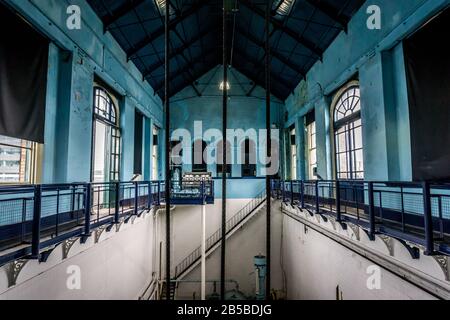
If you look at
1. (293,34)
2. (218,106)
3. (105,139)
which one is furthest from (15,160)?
(218,106)

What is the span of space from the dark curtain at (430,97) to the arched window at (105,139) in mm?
8273

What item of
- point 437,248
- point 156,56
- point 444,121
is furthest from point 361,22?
point 156,56

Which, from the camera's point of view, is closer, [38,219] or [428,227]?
[428,227]

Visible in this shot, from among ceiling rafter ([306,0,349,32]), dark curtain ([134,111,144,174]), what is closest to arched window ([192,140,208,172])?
dark curtain ([134,111,144,174])

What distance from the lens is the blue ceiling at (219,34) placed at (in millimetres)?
7863

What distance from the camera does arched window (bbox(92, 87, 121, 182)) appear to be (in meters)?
7.99

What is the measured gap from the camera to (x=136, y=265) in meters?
8.45

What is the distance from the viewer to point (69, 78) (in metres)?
5.90

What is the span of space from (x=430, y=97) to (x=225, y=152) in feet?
17.1

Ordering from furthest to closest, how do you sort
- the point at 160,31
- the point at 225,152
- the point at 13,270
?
the point at 160,31 < the point at 13,270 < the point at 225,152

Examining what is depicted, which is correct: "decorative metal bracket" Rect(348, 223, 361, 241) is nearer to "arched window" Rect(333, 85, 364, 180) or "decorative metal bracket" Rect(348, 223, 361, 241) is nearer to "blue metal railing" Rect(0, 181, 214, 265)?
"arched window" Rect(333, 85, 364, 180)

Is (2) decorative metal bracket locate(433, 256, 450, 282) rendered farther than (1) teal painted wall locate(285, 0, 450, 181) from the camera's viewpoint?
No

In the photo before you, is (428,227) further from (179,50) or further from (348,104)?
(179,50)

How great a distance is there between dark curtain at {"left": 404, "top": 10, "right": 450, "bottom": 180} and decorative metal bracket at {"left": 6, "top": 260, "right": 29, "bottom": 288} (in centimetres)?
674
